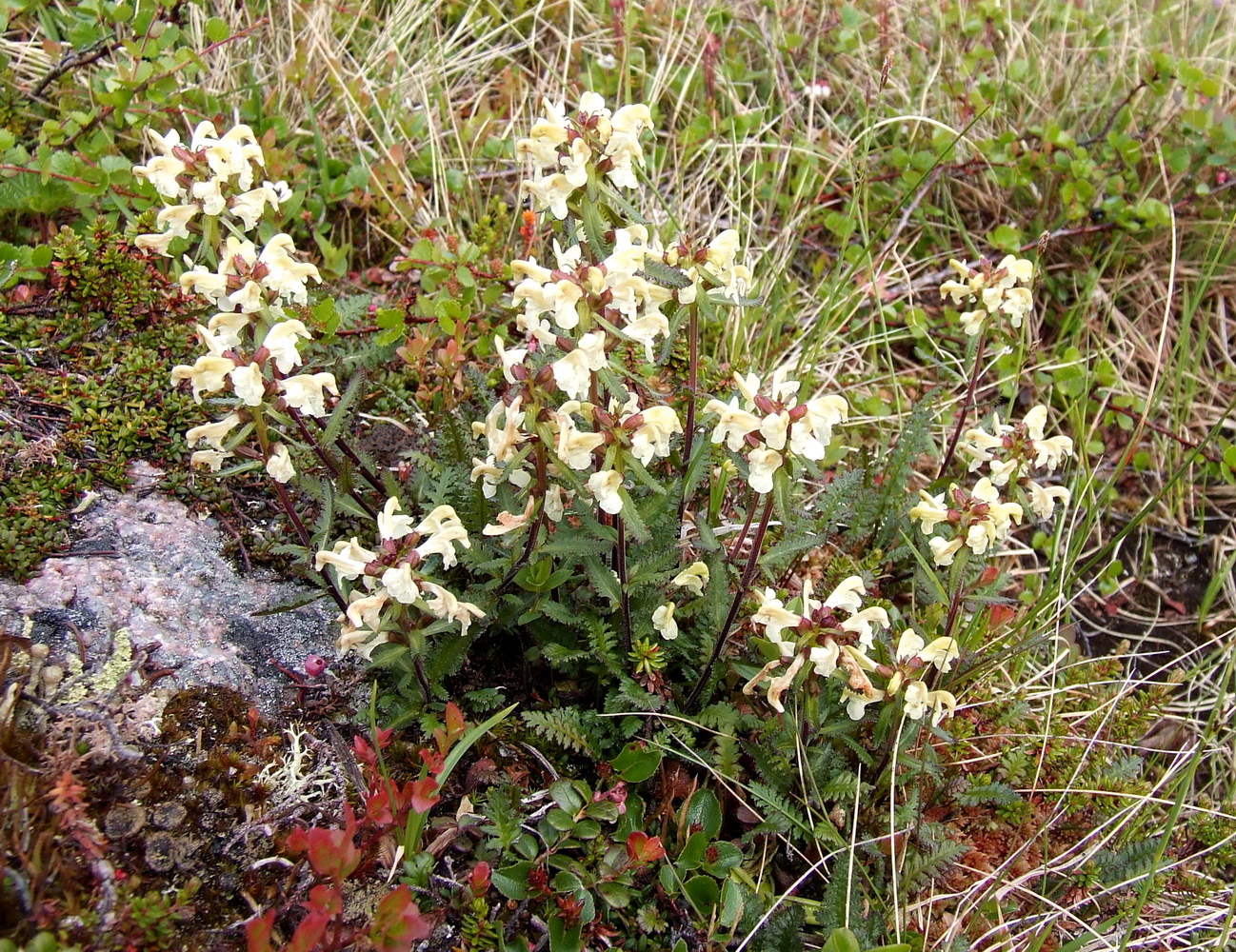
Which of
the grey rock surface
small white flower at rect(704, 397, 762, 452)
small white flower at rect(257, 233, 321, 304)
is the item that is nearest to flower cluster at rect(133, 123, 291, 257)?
small white flower at rect(257, 233, 321, 304)

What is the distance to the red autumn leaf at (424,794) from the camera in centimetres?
215

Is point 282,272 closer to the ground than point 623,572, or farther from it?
farther from it

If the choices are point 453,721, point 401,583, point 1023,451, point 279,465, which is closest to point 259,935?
point 453,721

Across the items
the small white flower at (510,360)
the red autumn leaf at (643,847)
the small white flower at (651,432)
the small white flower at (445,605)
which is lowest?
the red autumn leaf at (643,847)

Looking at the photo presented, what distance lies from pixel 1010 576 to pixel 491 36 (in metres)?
3.67

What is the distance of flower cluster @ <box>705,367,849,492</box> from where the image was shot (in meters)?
2.26

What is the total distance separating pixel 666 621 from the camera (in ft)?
8.74

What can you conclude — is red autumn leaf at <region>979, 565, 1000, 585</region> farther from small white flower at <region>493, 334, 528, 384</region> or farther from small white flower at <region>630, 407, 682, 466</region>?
small white flower at <region>493, 334, 528, 384</region>

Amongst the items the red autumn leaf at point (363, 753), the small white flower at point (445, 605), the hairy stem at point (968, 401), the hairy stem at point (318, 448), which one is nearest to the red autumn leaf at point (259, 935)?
the red autumn leaf at point (363, 753)

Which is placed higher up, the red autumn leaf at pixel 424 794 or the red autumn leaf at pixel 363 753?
the red autumn leaf at pixel 424 794

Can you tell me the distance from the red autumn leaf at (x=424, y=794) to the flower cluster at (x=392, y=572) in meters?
0.37

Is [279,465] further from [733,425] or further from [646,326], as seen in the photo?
[733,425]

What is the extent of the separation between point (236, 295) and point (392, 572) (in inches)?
32.4

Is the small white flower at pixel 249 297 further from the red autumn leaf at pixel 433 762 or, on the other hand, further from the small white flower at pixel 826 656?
the small white flower at pixel 826 656
